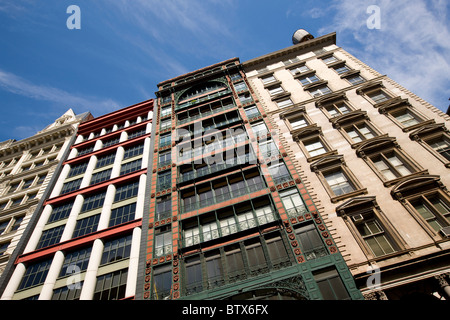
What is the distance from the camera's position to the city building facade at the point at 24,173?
25.8 meters

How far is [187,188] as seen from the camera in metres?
23.3

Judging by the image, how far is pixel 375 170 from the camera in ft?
59.8

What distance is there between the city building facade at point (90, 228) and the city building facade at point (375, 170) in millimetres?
15241

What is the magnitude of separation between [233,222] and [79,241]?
13.8m

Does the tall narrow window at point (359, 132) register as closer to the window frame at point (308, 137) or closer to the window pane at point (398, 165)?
the window frame at point (308, 137)

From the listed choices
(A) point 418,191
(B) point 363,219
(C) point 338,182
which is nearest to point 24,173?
(C) point 338,182

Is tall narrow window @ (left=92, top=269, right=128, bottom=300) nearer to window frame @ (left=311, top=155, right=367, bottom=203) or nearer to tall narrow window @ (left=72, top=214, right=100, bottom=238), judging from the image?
tall narrow window @ (left=72, top=214, right=100, bottom=238)

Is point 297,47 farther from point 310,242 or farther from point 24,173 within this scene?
point 24,173

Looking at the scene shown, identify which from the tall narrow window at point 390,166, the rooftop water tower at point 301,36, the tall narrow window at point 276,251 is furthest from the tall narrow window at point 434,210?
the rooftop water tower at point 301,36

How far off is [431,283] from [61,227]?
2896 centimetres

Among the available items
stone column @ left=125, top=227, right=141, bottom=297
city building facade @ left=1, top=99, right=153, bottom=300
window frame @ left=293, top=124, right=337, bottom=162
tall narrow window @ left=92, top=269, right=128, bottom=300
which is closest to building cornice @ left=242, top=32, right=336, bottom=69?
city building facade @ left=1, top=99, right=153, bottom=300

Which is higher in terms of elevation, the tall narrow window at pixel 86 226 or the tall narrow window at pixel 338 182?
the tall narrow window at pixel 86 226
